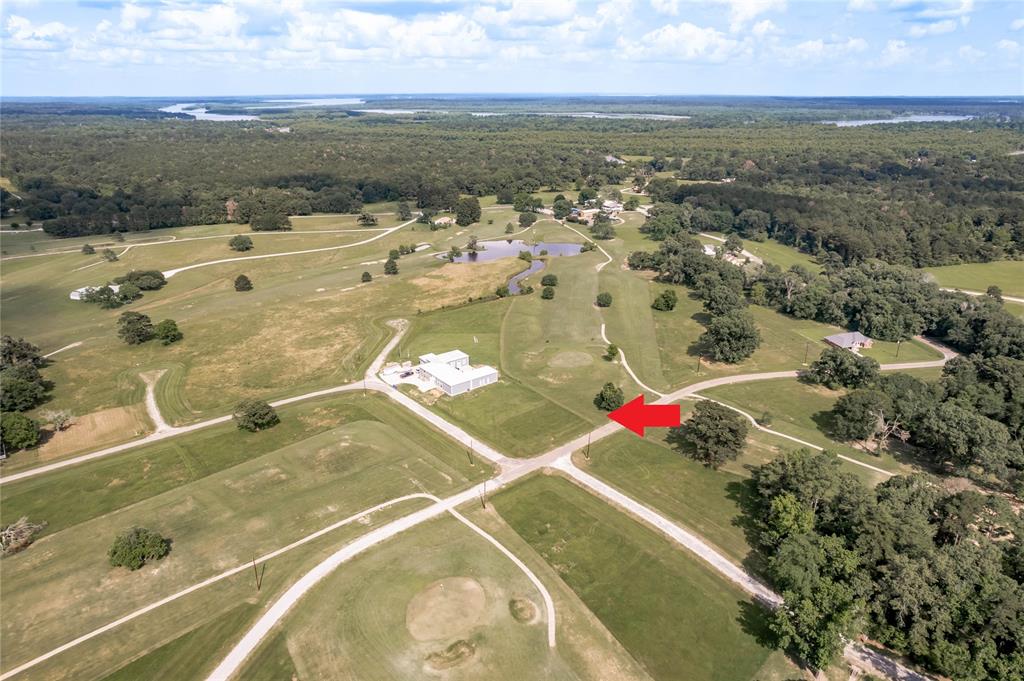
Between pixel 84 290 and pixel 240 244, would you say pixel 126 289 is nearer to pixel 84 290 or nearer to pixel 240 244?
pixel 84 290

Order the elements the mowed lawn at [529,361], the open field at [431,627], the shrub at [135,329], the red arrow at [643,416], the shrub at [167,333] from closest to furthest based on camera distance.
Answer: the open field at [431,627]
the mowed lawn at [529,361]
the red arrow at [643,416]
the shrub at [135,329]
the shrub at [167,333]

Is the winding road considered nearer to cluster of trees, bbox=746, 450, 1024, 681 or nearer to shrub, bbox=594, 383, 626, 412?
cluster of trees, bbox=746, 450, 1024, 681

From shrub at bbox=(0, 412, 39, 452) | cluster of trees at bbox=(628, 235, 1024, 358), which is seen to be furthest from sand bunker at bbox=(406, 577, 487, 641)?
cluster of trees at bbox=(628, 235, 1024, 358)

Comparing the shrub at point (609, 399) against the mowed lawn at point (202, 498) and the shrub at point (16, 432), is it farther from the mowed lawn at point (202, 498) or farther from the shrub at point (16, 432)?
the shrub at point (16, 432)

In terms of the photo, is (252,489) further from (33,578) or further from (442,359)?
(442,359)

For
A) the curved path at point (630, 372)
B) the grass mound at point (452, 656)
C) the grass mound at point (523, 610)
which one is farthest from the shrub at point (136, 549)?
the curved path at point (630, 372)

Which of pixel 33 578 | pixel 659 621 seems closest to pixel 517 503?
pixel 659 621
